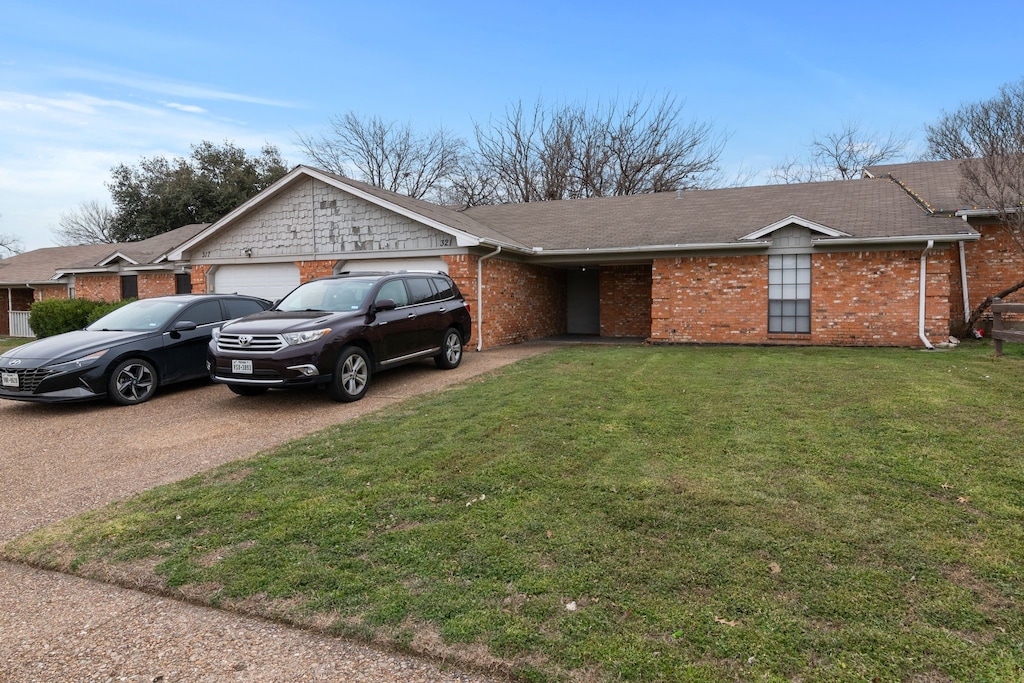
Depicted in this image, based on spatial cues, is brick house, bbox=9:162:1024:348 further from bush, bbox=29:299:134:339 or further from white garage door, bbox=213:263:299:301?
bush, bbox=29:299:134:339

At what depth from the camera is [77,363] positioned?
7.74 meters

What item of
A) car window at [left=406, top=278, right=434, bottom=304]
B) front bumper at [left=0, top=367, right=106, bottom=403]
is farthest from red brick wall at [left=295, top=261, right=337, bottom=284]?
front bumper at [left=0, top=367, right=106, bottom=403]

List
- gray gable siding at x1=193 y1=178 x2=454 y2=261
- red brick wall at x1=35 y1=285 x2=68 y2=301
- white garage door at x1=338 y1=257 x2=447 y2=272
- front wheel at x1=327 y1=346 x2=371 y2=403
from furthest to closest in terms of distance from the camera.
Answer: red brick wall at x1=35 y1=285 x2=68 y2=301, gray gable siding at x1=193 y1=178 x2=454 y2=261, white garage door at x1=338 y1=257 x2=447 y2=272, front wheel at x1=327 y1=346 x2=371 y2=403

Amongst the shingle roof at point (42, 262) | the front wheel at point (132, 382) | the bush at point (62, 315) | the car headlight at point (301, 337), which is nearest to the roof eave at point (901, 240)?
the car headlight at point (301, 337)

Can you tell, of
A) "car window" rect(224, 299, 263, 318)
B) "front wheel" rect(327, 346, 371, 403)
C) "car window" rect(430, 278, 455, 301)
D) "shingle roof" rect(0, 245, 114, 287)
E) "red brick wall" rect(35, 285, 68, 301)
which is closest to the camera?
"front wheel" rect(327, 346, 371, 403)

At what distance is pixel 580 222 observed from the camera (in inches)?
669

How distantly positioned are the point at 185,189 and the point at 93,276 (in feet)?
42.9

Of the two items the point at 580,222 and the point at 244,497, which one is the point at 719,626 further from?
the point at 580,222

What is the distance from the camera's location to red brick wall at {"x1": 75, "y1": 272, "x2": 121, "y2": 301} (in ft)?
70.1

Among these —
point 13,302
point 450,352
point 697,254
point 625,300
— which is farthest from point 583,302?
point 13,302

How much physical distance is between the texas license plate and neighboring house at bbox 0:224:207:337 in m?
12.1

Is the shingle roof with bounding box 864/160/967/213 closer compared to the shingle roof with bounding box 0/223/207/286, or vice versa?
the shingle roof with bounding box 864/160/967/213

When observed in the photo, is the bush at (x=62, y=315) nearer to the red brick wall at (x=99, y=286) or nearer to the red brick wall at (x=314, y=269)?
the red brick wall at (x=99, y=286)

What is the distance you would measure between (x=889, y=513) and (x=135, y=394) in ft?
28.7
